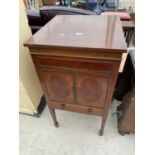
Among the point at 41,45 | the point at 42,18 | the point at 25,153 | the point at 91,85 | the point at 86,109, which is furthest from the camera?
the point at 42,18

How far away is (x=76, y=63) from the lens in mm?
817

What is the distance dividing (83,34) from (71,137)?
3.33ft

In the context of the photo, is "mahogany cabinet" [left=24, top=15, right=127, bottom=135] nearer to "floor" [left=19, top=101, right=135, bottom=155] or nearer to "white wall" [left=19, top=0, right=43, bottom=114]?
"white wall" [left=19, top=0, right=43, bottom=114]

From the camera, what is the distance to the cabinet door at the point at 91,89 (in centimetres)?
87

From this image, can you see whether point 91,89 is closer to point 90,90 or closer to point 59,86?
point 90,90

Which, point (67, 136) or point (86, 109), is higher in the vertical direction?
point (86, 109)

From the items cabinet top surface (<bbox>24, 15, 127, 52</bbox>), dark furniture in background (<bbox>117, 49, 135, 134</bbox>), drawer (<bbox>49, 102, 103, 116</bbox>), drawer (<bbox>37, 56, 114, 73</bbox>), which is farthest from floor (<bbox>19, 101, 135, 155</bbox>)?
cabinet top surface (<bbox>24, 15, 127, 52</bbox>)

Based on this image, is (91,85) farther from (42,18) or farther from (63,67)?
(42,18)

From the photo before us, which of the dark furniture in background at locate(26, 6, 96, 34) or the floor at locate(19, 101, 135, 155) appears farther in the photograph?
the dark furniture in background at locate(26, 6, 96, 34)

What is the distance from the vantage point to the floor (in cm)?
126

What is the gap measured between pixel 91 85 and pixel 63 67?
23cm
